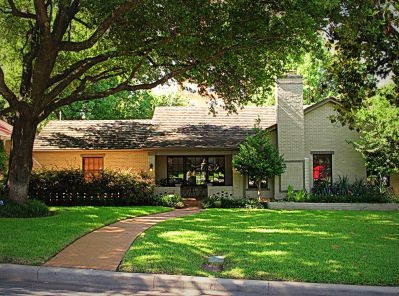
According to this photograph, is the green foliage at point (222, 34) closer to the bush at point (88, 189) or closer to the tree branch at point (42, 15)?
the tree branch at point (42, 15)

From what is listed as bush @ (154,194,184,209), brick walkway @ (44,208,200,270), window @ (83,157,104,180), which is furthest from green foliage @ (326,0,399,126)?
window @ (83,157,104,180)

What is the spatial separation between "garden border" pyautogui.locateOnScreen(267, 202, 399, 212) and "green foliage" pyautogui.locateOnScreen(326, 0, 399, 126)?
26.9 ft

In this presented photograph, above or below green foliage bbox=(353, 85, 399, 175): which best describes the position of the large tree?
above

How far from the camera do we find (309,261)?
8719mm

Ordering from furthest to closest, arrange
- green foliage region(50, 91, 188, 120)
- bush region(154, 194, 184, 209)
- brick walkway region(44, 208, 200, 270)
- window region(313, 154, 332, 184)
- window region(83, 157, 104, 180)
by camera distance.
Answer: green foliage region(50, 91, 188, 120) → window region(83, 157, 104, 180) → window region(313, 154, 332, 184) → bush region(154, 194, 184, 209) → brick walkway region(44, 208, 200, 270)

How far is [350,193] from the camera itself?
21656mm

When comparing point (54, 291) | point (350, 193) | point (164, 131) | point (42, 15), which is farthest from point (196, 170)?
point (54, 291)

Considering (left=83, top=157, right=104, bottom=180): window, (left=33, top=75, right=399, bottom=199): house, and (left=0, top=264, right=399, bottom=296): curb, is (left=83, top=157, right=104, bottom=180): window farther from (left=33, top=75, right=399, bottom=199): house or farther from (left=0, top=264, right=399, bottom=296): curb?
(left=0, top=264, right=399, bottom=296): curb

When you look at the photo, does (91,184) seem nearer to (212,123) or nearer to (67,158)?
(67,158)

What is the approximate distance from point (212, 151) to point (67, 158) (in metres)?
7.96

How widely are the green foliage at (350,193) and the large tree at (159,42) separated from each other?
22.0 feet

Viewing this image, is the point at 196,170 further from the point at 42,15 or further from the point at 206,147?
the point at 42,15

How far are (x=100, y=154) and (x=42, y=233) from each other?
1381 cm

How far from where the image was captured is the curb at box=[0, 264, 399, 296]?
723 cm
